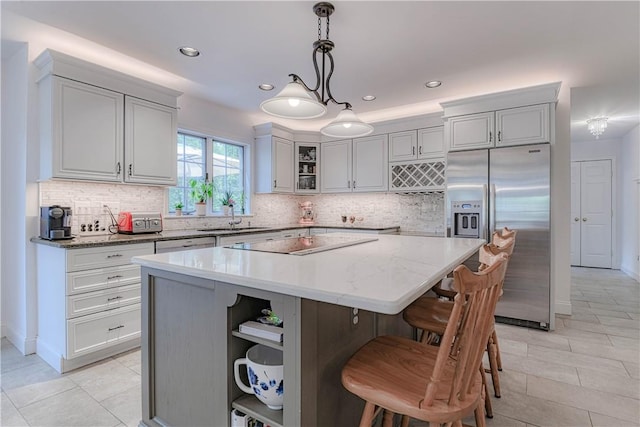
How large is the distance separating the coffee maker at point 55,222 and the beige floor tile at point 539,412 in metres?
3.29

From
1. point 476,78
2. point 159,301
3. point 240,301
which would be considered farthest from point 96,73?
point 476,78

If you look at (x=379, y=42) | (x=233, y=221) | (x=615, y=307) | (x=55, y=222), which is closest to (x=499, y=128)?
(x=379, y=42)

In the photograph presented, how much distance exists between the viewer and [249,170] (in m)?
4.82

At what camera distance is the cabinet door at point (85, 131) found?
2.58 metres

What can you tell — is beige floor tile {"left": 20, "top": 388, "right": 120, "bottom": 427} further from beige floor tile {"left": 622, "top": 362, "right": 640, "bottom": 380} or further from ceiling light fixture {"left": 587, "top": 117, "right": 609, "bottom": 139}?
ceiling light fixture {"left": 587, "top": 117, "right": 609, "bottom": 139}

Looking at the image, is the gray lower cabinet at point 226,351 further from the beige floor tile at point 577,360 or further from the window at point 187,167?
the window at point 187,167

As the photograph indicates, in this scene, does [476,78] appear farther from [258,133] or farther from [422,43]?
[258,133]

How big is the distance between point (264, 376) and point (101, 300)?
2.02 metres

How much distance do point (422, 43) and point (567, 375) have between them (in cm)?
275

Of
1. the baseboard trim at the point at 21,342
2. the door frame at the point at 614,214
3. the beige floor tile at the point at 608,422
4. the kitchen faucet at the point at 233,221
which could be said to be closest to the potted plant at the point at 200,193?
the kitchen faucet at the point at 233,221

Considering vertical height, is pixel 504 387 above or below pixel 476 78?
below

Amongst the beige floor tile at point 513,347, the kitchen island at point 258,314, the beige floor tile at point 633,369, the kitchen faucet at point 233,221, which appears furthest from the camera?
the kitchen faucet at point 233,221

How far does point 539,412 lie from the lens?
6.29ft

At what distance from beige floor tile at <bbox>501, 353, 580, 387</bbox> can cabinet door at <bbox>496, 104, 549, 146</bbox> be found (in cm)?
208
